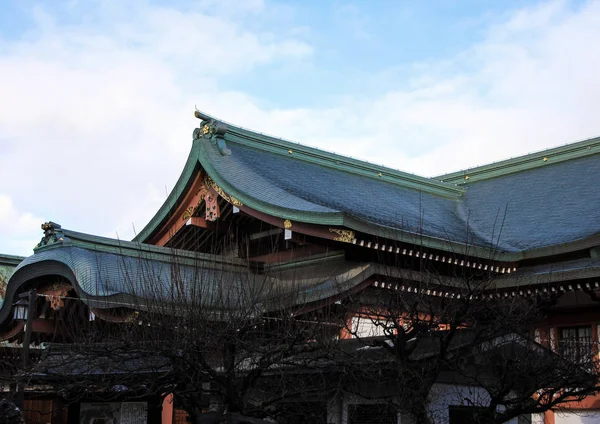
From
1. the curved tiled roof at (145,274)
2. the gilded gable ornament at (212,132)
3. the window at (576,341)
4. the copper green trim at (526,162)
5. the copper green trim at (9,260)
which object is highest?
the copper green trim at (526,162)

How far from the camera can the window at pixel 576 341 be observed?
1233cm

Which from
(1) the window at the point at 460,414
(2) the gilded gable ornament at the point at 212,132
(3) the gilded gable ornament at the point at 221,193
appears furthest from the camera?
(2) the gilded gable ornament at the point at 212,132

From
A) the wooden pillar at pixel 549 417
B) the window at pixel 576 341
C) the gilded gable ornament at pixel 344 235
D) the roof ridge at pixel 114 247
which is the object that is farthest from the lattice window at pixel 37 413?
the window at pixel 576 341

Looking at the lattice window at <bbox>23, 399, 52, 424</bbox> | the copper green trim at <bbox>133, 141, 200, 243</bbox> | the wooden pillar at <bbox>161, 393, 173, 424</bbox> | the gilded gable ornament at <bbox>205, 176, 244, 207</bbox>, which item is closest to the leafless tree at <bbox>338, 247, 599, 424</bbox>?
the gilded gable ornament at <bbox>205, 176, 244, 207</bbox>

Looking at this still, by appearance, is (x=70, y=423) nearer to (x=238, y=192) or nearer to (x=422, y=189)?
(x=238, y=192)

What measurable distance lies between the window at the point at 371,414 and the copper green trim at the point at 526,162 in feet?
43.9

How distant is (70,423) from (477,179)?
614 inches

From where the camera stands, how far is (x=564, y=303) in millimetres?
16734

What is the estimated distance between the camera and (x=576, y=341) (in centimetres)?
1366

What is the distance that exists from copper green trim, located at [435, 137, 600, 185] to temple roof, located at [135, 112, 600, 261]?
1.2 inches

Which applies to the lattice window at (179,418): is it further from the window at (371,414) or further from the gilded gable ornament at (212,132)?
the gilded gable ornament at (212,132)

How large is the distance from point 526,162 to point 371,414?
1411 cm

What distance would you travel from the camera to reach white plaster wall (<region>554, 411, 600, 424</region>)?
15.5 m

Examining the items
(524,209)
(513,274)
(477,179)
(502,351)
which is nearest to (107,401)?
(502,351)
